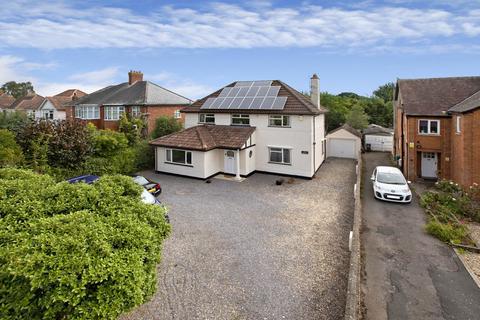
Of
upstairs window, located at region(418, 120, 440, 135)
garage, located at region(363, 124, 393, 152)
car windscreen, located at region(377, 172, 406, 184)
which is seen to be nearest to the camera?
car windscreen, located at region(377, 172, 406, 184)

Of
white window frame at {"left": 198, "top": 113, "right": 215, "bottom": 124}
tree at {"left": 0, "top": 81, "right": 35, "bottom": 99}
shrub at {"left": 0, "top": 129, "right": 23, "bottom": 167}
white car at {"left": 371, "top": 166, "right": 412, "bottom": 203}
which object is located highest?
tree at {"left": 0, "top": 81, "right": 35, "bottom": 99}

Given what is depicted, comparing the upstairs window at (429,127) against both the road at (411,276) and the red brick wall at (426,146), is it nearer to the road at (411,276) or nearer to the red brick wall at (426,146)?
the red brick wall at (426,146)

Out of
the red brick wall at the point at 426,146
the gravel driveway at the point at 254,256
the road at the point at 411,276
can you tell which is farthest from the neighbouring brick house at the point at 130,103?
the road at the point at 411,276

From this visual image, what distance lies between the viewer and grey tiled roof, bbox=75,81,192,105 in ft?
105

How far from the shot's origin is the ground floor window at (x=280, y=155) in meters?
22.2

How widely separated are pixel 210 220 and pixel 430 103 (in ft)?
62.4

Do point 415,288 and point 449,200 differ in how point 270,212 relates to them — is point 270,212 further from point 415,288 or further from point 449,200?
point 449,200

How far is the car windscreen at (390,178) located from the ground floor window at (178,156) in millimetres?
12864

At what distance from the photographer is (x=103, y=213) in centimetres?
599

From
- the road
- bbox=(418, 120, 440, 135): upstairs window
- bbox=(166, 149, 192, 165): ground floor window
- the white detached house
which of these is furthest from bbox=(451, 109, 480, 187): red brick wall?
bbox=(166, 149, 192, 165): ground floor window

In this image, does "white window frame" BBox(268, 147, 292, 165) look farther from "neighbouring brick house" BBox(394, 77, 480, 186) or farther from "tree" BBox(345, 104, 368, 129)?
"tree" BBox(345, 104, 368, 129)

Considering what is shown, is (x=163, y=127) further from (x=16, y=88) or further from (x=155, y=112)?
(x=16, y=88)

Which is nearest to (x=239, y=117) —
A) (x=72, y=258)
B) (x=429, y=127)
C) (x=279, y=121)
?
(x=279, y=121)

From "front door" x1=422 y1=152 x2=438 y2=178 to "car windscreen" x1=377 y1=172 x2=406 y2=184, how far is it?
6.12 m
